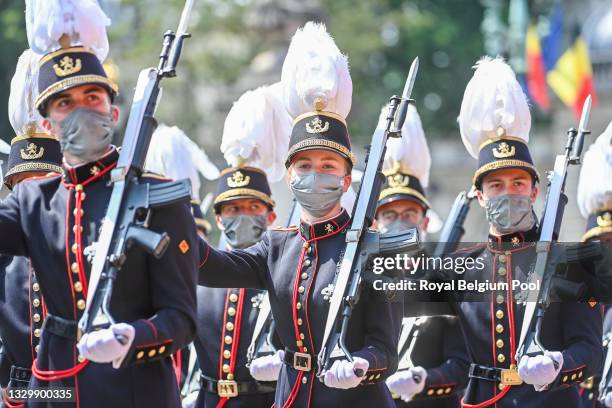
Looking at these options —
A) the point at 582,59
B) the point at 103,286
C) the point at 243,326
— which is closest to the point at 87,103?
the point at 103,286

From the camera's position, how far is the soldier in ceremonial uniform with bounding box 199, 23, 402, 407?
765 cm

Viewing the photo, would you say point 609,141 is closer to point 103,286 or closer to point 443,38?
point 103,286

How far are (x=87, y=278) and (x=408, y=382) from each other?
3.47m

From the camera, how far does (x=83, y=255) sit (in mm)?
6551

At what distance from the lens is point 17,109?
8867 millimetres

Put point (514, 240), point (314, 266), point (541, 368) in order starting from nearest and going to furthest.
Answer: point (314, 266)
point (541, 368)
point (514, 240)

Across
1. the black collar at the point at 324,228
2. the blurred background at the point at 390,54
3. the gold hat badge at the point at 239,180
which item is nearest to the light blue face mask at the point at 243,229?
the gold hat badge at the point at 239,180

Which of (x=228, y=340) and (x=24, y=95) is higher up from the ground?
(x=24, y=95)

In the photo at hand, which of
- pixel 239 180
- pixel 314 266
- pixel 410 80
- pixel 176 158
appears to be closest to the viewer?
pixel 314 266

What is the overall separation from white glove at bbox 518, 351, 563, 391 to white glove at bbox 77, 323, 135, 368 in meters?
2.63

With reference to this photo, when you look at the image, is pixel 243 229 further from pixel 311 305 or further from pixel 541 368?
pixel 541 368

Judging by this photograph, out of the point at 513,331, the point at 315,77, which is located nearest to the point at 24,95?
the point at 315,77

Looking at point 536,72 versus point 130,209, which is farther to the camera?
point 536,72

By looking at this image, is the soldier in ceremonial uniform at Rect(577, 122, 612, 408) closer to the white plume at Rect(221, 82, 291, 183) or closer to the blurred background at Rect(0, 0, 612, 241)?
the white plume at Rect(221, 82, 291, 183)
